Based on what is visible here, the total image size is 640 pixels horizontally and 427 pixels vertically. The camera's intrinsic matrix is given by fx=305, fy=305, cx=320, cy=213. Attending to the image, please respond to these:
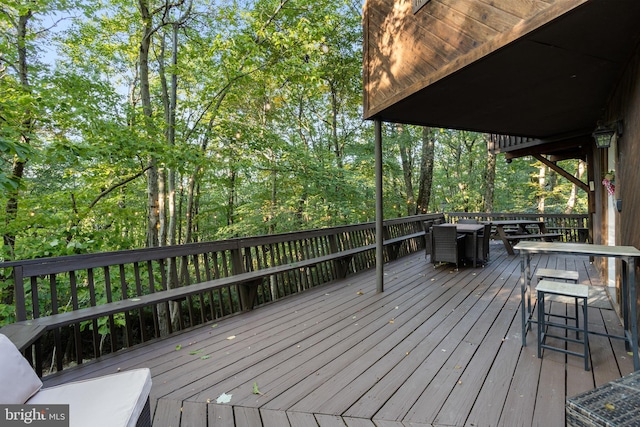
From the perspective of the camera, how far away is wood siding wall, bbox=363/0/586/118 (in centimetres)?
208

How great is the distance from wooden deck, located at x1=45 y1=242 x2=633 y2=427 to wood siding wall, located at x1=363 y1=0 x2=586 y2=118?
2339 mm

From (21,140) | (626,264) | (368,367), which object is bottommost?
(368,367)

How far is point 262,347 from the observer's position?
271 cm

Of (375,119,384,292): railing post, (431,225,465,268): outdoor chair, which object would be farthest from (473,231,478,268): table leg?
(375,119,384,292): railing post

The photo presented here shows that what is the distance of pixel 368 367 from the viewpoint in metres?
2.31

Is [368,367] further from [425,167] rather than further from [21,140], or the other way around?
[425,167]

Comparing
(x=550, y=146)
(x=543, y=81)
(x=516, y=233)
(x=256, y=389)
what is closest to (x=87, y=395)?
(x=256, y=389)

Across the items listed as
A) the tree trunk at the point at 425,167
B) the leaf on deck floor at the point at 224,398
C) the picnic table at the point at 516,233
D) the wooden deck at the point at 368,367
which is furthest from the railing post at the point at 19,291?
the tree trunk at the point at 425,167

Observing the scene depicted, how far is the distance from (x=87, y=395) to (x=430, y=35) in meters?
3.81

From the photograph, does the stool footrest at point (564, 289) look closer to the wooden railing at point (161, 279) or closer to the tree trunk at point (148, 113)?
the wooden railing at point (161, 279)

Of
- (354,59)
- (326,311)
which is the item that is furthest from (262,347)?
(354,59)

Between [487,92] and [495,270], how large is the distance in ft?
11.5

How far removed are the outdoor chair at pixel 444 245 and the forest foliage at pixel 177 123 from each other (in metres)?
3.52

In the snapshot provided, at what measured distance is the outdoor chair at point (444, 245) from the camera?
5.57 metres
